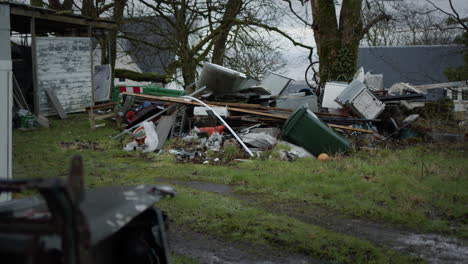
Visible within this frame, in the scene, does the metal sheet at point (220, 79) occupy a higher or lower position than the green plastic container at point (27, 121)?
higher

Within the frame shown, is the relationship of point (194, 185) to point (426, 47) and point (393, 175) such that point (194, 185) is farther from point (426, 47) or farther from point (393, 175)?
point (426, 47)

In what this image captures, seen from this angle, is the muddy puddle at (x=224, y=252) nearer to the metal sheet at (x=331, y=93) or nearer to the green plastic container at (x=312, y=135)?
the green plastic container at (x=312, y=135)

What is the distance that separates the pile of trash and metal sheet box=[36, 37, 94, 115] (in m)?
3.27

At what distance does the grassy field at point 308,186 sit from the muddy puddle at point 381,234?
8.4 inches

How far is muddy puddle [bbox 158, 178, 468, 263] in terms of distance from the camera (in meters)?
4.89

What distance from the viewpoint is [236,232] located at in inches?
212

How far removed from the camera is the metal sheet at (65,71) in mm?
16062

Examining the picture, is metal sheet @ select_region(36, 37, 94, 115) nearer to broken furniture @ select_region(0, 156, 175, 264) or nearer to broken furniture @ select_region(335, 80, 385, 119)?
broken furniture @ select_region(335, 80, 385, 119)

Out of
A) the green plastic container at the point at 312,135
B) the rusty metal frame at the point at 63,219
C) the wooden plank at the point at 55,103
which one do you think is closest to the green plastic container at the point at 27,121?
the wooden plank at the point at 55,103

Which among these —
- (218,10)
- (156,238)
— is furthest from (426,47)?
(156,238)

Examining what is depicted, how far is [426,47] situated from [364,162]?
3183 centimetres

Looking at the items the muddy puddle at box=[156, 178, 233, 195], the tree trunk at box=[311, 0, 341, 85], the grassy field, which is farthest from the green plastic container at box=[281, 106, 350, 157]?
the tree trunk at box=[311, 0, 341, 85]

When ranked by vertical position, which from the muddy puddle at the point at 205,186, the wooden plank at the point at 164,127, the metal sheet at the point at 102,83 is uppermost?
the metal sheet at the point at 102,83

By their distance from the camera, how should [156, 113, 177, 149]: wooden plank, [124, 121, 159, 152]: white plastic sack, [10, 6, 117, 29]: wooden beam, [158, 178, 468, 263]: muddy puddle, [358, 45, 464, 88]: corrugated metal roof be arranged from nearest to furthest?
[158, 178, 468, 263]: muddy puddle, [124, 121, 159, 152]: white plastic sack, [156, 113, 177, 149]: wooden plank, [10, 6, 117, 29]: wooden beam, [358, 45, 464, 88]: corrugated metal roof
